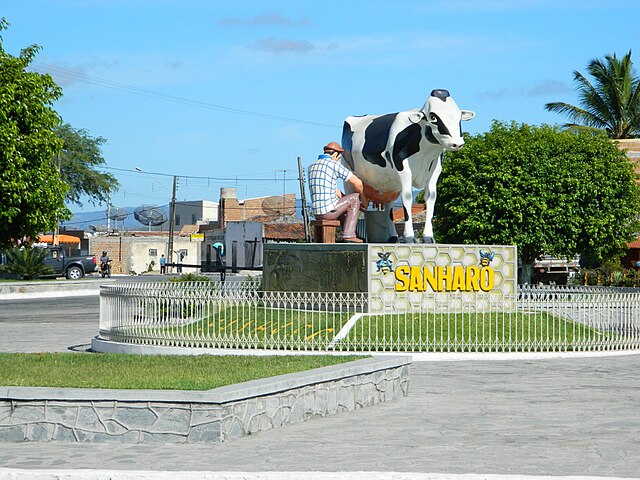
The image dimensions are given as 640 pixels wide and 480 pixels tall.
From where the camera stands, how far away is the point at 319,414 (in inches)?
431

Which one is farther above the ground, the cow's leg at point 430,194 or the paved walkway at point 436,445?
the cow's leg at point 430,194

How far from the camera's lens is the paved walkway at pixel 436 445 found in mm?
8398

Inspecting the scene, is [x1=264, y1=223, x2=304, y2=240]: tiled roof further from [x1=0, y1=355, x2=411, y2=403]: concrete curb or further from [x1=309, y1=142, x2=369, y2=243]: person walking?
[x1=0, y1=355, x2=411, y2=403]: concrete curb

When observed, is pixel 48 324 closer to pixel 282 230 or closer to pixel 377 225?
pixel 377 225

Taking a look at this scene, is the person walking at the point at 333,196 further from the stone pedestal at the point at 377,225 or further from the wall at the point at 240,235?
the wall at the point at 240,235

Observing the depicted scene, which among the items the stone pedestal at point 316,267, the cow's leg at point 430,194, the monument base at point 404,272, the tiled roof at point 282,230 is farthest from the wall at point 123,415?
the tiled roof at point 282,230

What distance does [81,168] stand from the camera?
7638cm

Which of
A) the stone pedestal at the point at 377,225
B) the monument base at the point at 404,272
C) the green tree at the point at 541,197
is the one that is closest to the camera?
the monument base at the point at 404,272

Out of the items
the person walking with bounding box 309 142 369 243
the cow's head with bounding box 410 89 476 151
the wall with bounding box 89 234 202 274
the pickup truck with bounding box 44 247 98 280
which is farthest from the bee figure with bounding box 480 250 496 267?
the wall with bounding box 89 234 202 274

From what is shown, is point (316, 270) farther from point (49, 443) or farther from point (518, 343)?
point (49, 443)

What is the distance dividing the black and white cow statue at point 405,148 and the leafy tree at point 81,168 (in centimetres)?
5625

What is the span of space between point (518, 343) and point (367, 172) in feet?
18.7

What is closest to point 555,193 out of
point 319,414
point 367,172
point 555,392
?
point 367,172

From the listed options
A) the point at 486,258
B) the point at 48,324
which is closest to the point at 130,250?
the point at 48,324
